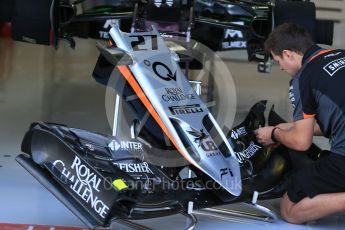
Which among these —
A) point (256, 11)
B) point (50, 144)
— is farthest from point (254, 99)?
point (50, 144)

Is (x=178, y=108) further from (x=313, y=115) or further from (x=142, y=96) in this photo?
(x=313, y=115)

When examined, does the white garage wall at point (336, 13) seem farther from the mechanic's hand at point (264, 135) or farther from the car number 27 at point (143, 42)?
the car number 27 at point (143, 42)

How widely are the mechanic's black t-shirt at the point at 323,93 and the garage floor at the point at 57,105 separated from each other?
0.53 meters

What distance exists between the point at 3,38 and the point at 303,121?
6.48 meters

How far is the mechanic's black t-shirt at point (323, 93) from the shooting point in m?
3.04

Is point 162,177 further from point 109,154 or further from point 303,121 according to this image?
point 303,121

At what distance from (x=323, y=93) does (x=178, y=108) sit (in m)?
0.66

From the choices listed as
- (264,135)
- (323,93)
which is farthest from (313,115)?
(264,135)

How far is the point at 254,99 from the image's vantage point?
601 centimetres

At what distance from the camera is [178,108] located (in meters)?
3.07

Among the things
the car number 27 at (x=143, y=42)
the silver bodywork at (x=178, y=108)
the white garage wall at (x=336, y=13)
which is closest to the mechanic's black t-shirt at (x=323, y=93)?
the silver bodywork at (x=178, y=108)

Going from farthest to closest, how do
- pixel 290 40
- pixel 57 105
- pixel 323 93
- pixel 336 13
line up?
pixel 336 13 < pixel 57 105 < pixel 290 40 < pixel 323 93

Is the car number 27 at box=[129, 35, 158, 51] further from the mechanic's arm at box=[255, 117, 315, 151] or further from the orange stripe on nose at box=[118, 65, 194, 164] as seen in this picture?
the mechanic's arm at box=[255, 117, 315, 151]

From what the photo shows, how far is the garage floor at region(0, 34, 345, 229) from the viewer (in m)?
3.26
